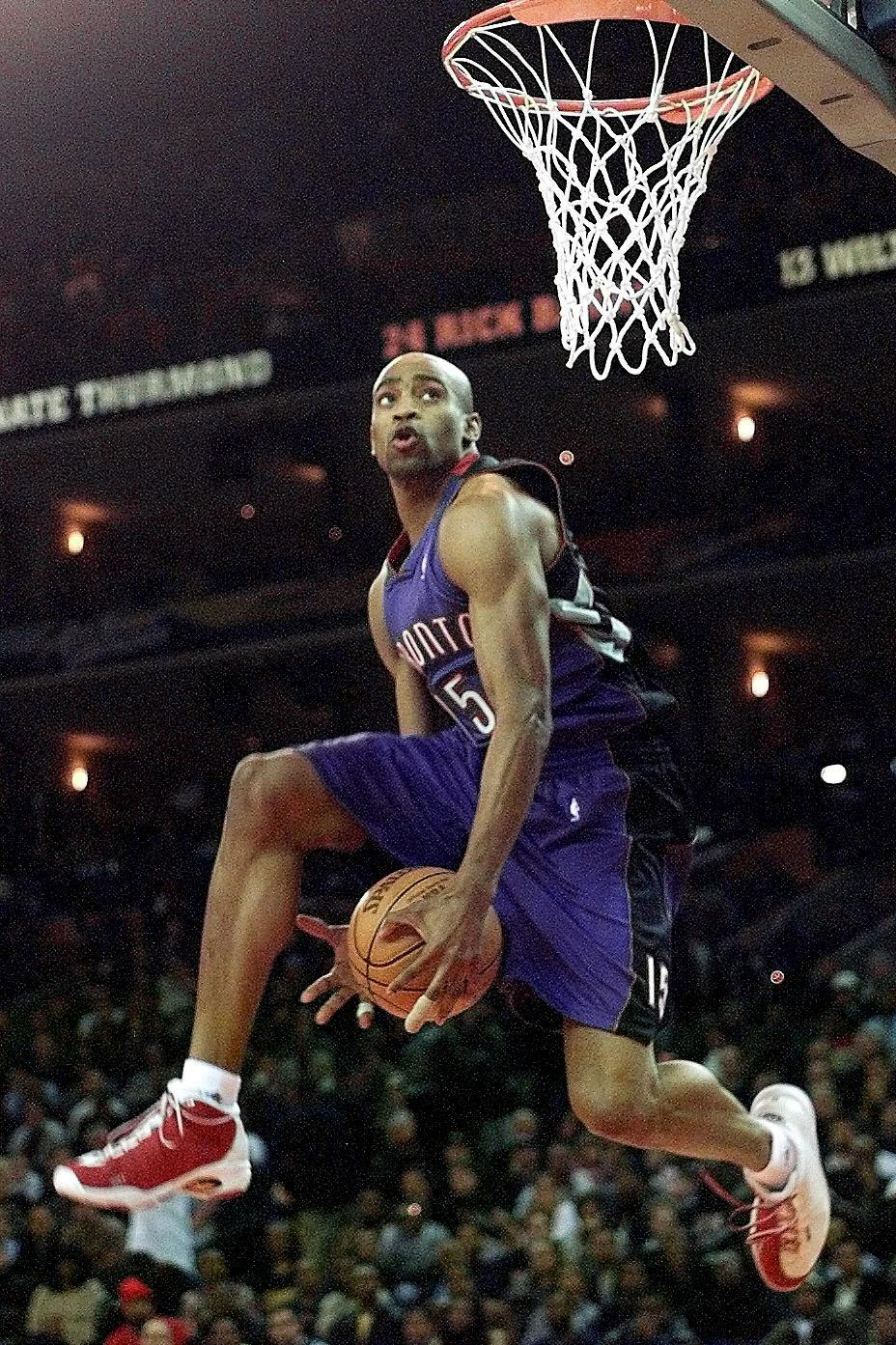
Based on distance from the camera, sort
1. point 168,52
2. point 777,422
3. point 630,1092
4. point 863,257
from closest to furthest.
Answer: point 630,1092 → point 863,257 → point 777,422 → point 168,52

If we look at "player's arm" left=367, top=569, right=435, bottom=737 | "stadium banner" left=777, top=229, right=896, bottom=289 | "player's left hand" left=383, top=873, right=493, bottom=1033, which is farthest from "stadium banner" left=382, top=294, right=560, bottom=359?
"player's left hand" left=383, top=873, right=493, bottom=1033

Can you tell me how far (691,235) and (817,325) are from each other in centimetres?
141

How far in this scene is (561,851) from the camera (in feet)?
15.7

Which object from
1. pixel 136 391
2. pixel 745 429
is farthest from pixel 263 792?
pixel 136 391

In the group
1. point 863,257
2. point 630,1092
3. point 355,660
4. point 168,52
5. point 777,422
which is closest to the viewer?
point 630,1092

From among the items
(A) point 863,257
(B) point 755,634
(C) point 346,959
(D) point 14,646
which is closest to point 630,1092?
(C) point 346,959

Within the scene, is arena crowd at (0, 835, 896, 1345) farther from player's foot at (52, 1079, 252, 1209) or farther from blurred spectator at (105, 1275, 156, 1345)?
player's foot at (52, 1079, 252, 1209)

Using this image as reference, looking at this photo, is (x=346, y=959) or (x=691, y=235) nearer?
(x=346, y=959)

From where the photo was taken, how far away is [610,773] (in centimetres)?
482

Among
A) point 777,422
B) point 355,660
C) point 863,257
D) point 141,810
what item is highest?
point 863,257

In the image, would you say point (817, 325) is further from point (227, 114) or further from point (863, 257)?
point (227, 114)

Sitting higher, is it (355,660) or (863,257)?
(863,257)

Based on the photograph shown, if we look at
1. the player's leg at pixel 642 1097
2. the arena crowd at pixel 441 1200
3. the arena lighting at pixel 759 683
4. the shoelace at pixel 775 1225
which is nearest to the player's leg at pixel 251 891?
the player's leg at pixel 642 1097

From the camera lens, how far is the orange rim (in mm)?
5277
